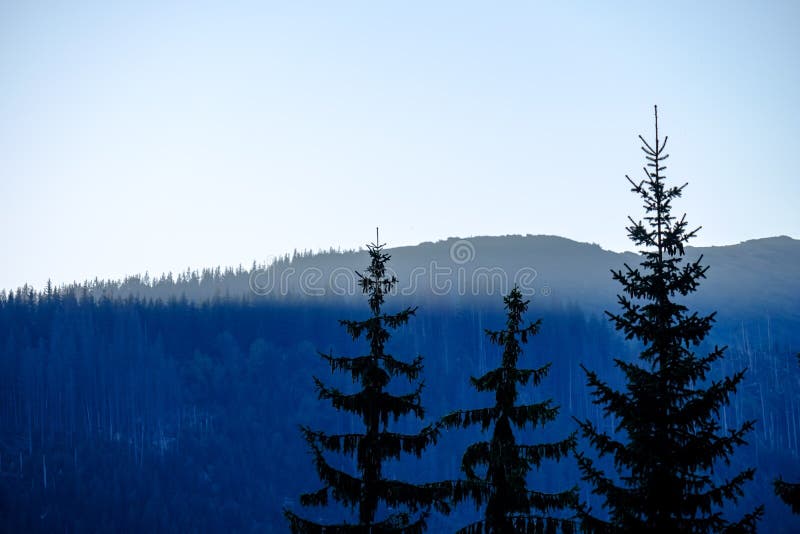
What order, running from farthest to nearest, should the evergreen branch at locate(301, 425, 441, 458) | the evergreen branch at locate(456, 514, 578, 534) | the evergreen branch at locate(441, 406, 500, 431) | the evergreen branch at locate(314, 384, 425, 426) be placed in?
the evergreen branch at locate(314, 384, 425, 426), the evergreen branch at locate(441, 406, 500, 431), the evergreen branch at locate(301, 425, 441, 458), the evergreen branch at locate(456, 514, 578, 534)

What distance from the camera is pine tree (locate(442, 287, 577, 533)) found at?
54.5 feet

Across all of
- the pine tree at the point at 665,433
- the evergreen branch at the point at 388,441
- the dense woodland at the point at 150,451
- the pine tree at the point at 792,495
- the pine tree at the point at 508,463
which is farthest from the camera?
the dense woodland at the point at 150,451

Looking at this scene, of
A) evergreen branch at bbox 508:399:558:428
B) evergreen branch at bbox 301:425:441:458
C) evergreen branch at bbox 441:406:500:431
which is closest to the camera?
evergreen branch at bbox 508:399:558:428

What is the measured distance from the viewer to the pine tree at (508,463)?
1662 cm

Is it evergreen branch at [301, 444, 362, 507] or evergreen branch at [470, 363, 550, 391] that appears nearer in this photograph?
evergreen branch at [301, 444, 362, 507]

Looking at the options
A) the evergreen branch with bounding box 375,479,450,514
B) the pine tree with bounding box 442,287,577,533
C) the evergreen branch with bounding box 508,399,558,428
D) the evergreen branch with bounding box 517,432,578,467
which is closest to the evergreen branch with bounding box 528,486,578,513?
the pine tree with bounding box 442,287,577,533

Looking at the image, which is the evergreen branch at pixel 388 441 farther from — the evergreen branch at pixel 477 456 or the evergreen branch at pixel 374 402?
→ the evergreen branch at pixel 477 456

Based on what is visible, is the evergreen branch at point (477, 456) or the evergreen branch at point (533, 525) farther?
the evergreen branch at point (477, 456)

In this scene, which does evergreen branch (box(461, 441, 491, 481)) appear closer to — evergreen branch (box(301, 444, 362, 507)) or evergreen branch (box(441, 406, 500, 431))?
evergreen branch (box(441, 406, 500, 431))

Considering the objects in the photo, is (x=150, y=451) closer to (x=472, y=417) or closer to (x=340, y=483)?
(x=340, y=483)

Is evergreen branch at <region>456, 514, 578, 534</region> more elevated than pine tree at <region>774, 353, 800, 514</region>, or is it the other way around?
pine tree at <region>774, 353, 800, 514</region>

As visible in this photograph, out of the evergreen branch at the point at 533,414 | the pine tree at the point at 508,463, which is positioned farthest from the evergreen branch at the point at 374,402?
the evergreen branch at the point at 533,414

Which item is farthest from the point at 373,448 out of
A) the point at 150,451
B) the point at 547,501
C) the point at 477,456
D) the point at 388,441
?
the point at 150,451

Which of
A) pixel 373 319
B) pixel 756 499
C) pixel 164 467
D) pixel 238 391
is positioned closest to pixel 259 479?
pixel 164 467
